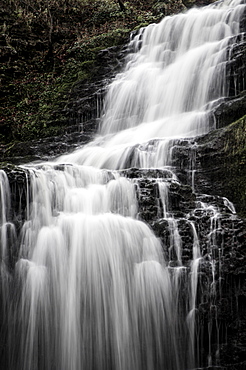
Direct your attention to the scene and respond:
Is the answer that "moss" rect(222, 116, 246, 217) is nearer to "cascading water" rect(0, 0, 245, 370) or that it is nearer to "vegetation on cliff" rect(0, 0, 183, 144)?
"cascading water" rect(0, 0, 245, 370)

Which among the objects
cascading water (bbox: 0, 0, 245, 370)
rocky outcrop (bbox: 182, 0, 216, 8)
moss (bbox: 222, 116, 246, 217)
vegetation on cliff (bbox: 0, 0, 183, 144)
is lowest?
cascading water (bbox: 0, 0, 245, 370)

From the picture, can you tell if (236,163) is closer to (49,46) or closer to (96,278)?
(96,278)

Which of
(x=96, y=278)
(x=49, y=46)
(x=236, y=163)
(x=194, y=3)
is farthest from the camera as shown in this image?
(x=194, y=3)

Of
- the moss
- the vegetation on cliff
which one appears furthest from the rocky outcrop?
the moss

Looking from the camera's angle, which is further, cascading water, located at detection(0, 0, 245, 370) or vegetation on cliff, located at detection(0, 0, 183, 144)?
vegetation on cliff, located at detection(0, 0, 183, 144)

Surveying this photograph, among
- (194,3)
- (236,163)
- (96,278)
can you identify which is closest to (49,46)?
(194,3)

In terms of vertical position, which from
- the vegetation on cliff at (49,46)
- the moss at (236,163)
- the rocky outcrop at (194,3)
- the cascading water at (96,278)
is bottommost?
the cascading water at (96,278)

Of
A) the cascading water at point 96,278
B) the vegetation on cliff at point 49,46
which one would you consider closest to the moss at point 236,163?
the cascading water at point 96,278

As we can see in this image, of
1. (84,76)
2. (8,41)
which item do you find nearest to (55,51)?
(8,41)

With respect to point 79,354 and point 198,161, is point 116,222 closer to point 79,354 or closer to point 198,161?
point 79,354

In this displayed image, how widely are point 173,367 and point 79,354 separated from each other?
4.86ft

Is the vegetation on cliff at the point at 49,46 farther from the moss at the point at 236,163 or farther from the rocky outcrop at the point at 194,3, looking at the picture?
the moss at the point at 236,163

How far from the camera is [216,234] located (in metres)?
6.18

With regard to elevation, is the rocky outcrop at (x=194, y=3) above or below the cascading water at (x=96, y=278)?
above
